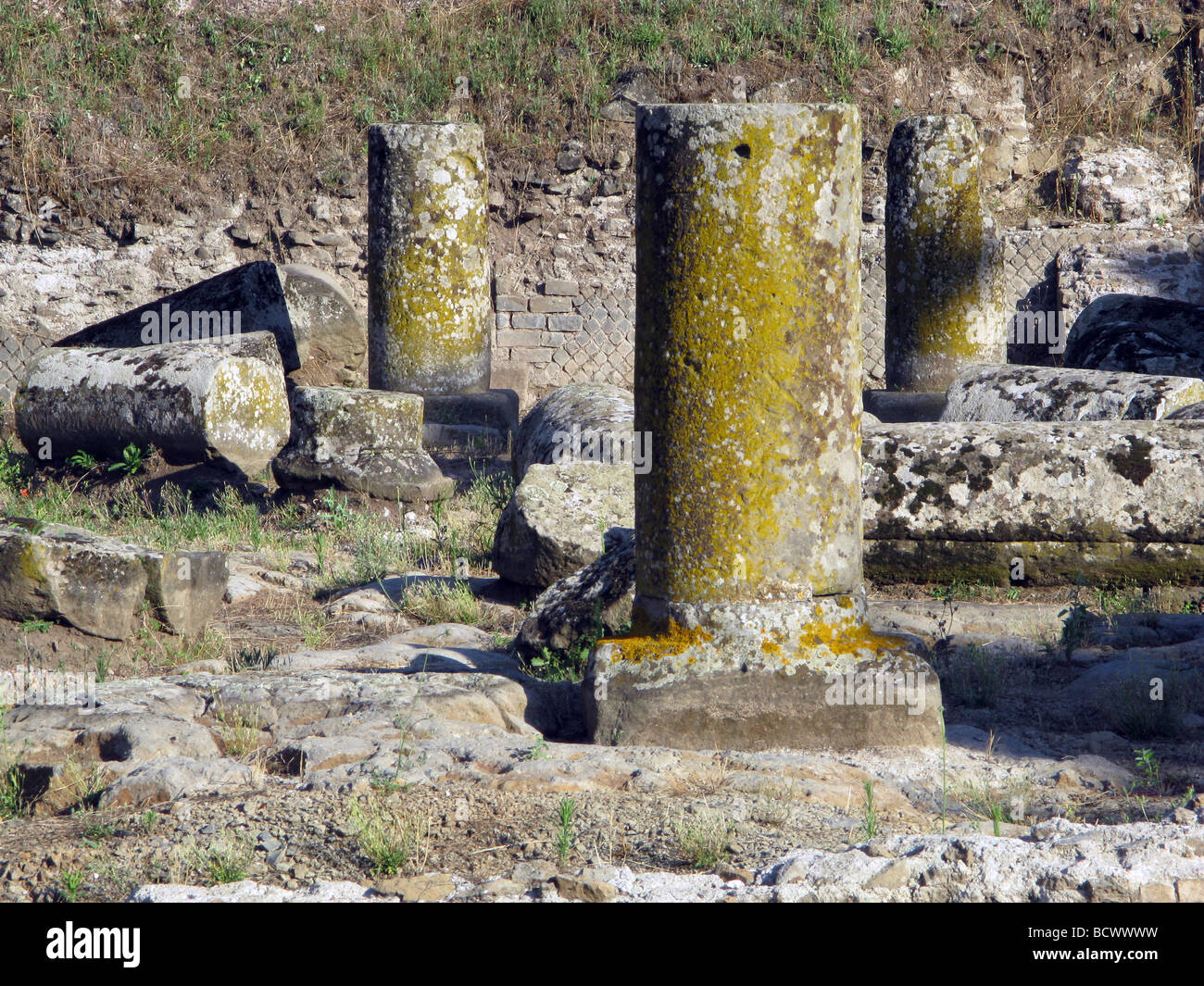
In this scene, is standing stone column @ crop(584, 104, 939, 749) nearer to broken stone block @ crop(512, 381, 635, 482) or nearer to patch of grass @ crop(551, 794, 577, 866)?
patch of grass @ crop(551, 794, 577, 866)

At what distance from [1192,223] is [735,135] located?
11.5 m

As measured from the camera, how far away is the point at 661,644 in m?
3.55

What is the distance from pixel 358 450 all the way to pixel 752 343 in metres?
4.53

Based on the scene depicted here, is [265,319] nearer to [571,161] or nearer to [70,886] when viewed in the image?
[571,161]

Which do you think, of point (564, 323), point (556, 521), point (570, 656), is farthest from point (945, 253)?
point (570, 656)

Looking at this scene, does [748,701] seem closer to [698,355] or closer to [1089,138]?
[698,355]

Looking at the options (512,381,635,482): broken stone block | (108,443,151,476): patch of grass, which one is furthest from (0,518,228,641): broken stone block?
(108,443,151,476): patch of grass

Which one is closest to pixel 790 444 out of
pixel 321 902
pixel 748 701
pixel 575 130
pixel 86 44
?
pixel 748 701

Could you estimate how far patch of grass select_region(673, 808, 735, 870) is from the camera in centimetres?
254

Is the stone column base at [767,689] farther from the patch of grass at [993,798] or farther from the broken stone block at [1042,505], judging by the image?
the broken stone block at [1042,505]

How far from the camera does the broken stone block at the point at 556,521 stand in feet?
17.5

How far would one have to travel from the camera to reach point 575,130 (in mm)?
12828

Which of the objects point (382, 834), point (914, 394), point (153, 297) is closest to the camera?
point (382, 834)

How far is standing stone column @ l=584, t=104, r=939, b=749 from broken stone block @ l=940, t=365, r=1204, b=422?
126 inches
